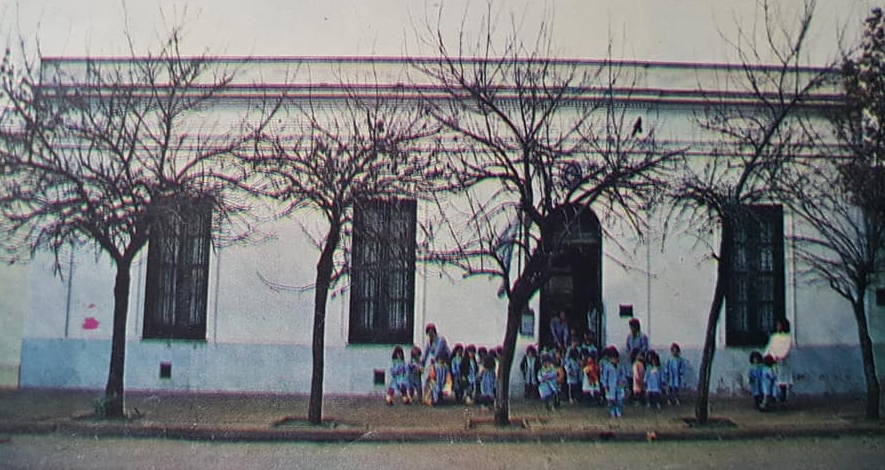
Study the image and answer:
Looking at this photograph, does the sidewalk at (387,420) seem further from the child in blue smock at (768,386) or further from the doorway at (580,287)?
the doorway at (580,287)

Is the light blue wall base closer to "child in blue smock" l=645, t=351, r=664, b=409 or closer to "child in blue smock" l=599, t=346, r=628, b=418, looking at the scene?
"child in blue smock" l=645, t=351, r=664, b=409

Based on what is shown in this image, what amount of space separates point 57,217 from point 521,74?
22.4ft

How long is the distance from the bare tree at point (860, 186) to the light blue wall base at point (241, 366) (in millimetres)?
1701

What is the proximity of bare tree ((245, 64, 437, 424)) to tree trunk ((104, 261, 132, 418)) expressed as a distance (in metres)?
2.27

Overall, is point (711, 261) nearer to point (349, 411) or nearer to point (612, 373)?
point (612, 373)

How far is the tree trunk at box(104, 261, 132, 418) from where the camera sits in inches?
345

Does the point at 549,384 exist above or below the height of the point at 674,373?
below

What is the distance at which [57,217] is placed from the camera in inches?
339

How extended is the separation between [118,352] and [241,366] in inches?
86.7

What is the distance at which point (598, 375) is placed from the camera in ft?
32.9

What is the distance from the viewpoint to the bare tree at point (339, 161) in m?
8.93

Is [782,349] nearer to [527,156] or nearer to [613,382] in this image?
[613,382]

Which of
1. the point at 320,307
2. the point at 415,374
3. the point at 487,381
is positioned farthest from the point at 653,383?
the point at 320,307

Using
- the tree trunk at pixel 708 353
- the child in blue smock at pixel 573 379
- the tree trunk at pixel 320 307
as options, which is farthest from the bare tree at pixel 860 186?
the tree trunk at pixel 320 307
